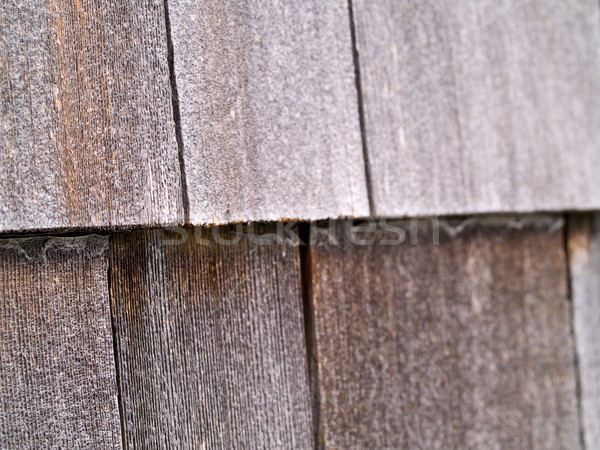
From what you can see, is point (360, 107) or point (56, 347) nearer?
point (56, 347)

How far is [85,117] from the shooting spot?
0.69 m

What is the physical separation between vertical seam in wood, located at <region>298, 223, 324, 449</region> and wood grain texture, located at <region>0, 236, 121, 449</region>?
33 cm

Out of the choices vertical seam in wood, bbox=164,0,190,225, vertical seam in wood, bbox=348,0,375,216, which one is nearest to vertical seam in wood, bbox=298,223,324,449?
vertical seam in wood, bbox=348,0,375,216

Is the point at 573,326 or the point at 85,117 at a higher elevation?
the point at 85,117

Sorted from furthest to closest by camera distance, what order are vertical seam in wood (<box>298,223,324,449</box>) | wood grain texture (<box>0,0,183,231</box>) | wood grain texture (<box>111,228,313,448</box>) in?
vertical seam in wood (<box>298,223,324,449</box>) → wood grain texture (<box>111,228,313,448</box>) → wood grain texture (<box>0,0,183,231</box>)

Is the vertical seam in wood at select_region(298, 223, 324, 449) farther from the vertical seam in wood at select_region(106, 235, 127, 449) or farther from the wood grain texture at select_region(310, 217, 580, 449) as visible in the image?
the vertical seam in wood at select_region(106, 235, 127, 449)

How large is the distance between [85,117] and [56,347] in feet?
1.03

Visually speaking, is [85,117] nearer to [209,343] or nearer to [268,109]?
[268,109]

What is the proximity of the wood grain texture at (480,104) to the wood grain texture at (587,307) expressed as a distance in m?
0.10

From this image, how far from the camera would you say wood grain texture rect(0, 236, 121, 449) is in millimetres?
665

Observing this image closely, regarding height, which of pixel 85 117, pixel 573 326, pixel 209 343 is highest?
pixel 85 117

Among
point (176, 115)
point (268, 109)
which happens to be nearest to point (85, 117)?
point (176, 115)

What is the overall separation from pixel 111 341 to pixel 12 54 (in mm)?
405

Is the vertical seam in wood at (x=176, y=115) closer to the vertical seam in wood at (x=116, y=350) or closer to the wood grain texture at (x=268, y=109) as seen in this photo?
the wood grain texture at (x=268, y=109)
